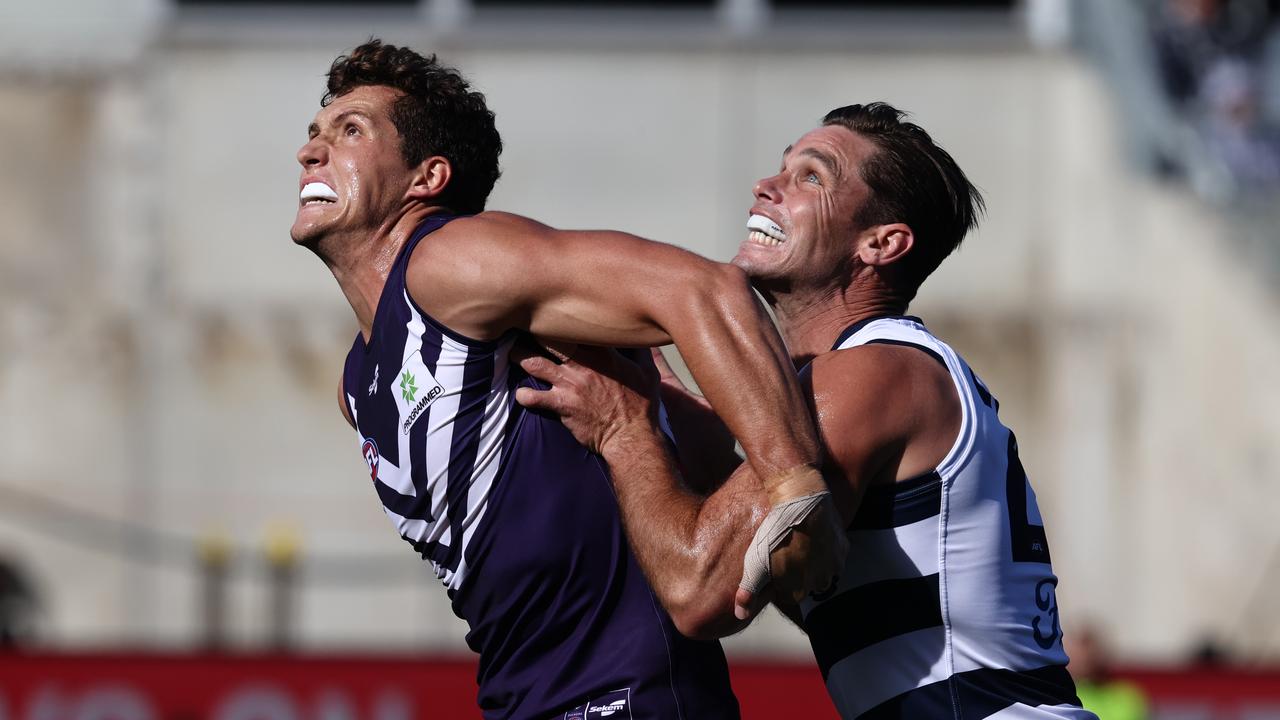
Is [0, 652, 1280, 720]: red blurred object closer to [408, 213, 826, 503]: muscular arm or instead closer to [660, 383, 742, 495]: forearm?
[660, 383, 742, 495]: forearm

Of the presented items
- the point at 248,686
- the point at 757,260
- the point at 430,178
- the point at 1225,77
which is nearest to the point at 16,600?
the point at 248,686

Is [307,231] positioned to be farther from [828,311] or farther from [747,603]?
[747,603]

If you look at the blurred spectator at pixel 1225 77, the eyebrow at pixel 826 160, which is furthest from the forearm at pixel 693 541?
the blurred spectator at pixel 1225 77

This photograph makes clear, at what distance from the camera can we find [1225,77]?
45.1 feet

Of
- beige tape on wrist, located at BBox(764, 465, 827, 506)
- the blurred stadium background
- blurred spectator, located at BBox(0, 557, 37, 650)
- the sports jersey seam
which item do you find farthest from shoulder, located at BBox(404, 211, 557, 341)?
blurred spectator, located at BBox(0, 557, 37, 650)

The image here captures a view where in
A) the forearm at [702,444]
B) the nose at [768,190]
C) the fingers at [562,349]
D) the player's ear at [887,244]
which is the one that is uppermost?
the nose at [768,190]

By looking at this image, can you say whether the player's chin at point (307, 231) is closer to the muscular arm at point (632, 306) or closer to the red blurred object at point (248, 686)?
the muscular arm at point (632, 306)

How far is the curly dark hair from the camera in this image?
144 inches

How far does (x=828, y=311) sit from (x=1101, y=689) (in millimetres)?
5103

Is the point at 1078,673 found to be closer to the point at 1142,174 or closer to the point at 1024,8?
the point at 1142,174

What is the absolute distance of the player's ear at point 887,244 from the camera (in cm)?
358

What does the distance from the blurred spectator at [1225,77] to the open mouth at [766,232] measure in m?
11.0

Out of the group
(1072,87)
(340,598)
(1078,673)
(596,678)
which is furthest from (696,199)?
(596,678)

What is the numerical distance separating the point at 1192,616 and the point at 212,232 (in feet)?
28.7
